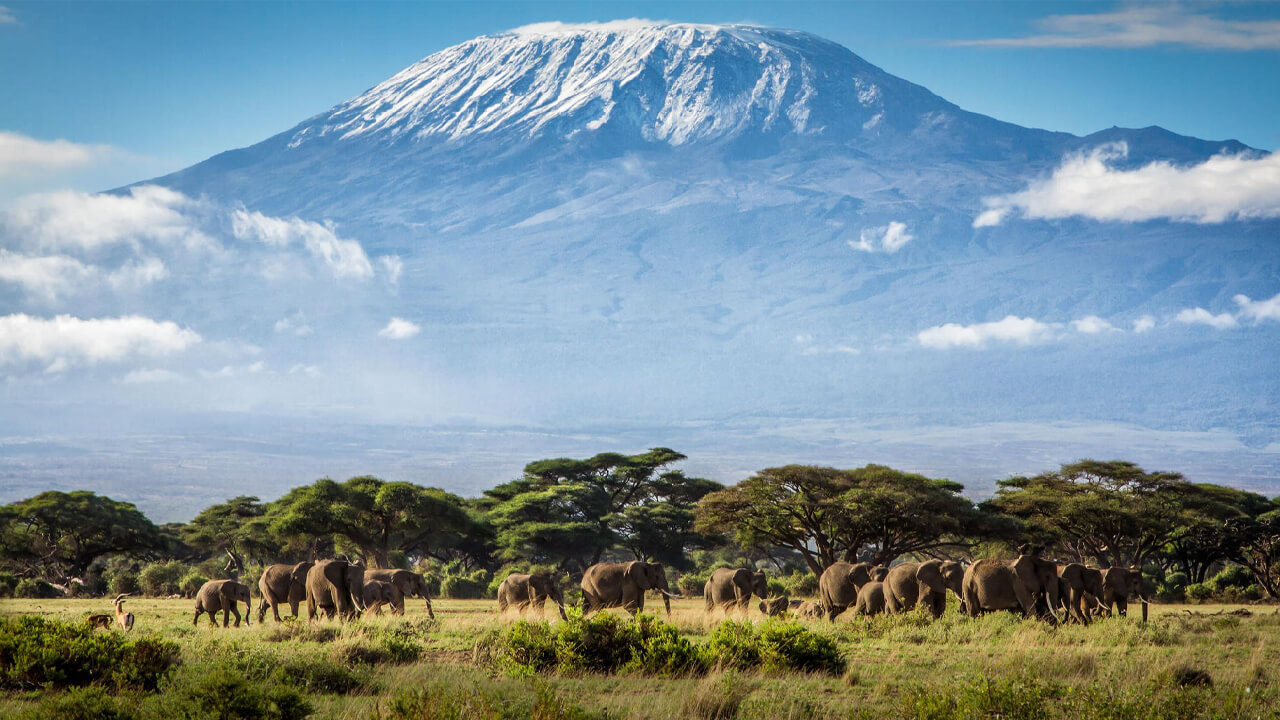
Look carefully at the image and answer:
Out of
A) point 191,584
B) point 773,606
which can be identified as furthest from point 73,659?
point 191,584

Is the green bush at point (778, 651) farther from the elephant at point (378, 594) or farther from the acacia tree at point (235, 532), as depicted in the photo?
the acacia tree at point (235, 532)

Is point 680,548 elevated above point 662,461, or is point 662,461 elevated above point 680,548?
point 662,461

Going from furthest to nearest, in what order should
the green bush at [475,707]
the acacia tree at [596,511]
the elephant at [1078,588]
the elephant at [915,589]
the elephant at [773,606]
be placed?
the acacia tree at [596,511], the elephant at [773,606], the elephant at [915,589], the elephant at [1078,588], the green bush at [475,707]

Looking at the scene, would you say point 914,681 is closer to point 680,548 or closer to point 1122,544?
point 1122,544

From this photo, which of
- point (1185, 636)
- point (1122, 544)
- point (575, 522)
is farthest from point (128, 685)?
point (1122, 544)

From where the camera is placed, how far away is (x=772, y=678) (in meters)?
15.7

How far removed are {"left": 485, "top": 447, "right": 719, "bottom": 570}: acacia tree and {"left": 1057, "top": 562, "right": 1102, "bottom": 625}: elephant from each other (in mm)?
27066

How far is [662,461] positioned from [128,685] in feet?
146

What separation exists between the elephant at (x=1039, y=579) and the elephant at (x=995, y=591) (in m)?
0.10

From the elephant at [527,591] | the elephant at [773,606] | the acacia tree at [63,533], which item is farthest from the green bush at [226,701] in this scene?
the acacia tree at [63,533]

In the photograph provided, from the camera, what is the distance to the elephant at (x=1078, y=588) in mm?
23016

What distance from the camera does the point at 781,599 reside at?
1013 inches

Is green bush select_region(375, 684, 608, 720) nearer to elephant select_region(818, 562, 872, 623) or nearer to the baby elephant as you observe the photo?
the baby elephant

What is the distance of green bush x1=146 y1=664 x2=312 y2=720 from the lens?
11.6 m
